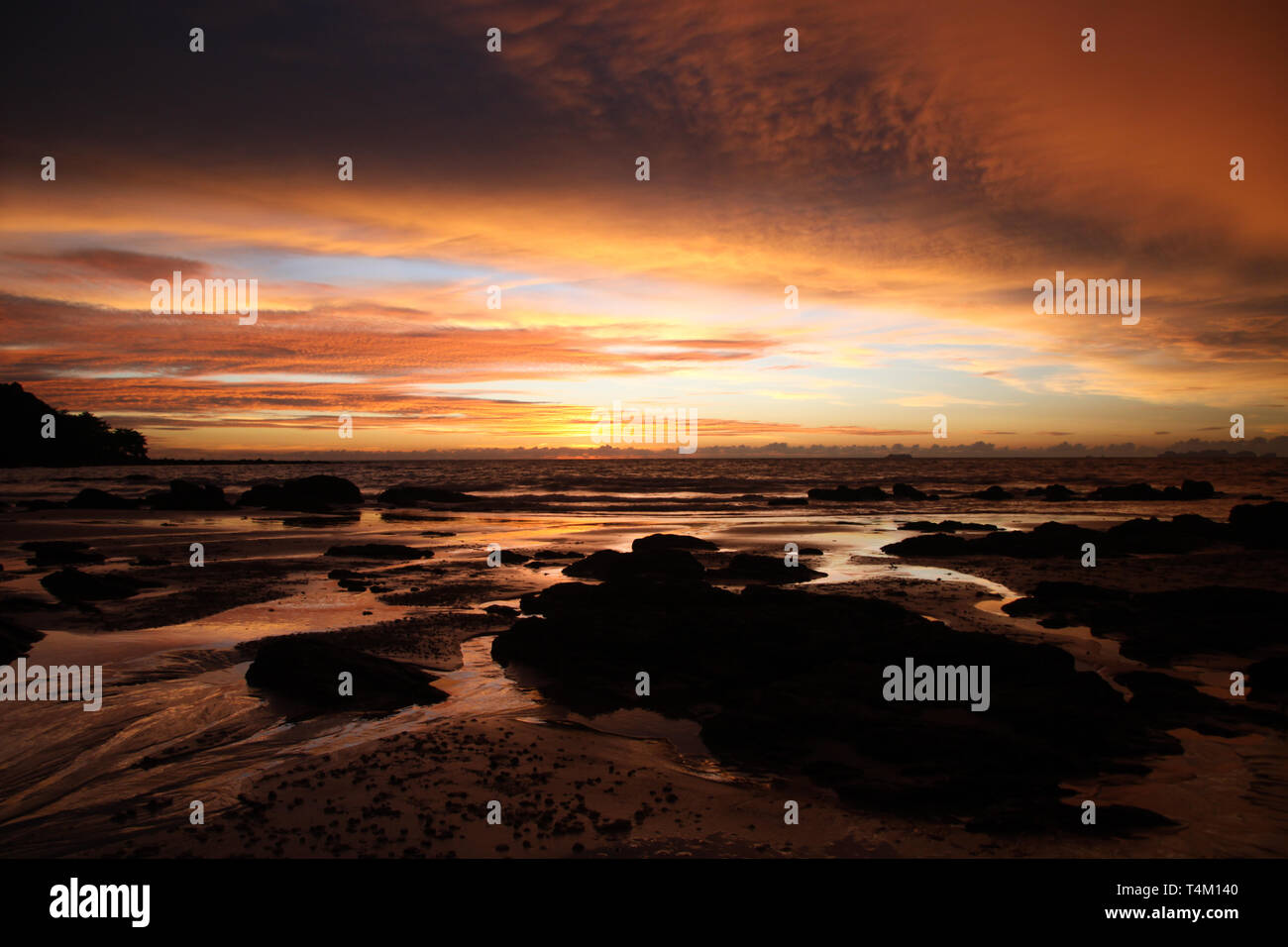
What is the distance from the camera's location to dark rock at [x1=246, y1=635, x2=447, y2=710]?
10.8m

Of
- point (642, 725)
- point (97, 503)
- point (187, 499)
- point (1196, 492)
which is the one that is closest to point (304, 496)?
point (187, 499)

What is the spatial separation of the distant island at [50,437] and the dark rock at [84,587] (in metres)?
104

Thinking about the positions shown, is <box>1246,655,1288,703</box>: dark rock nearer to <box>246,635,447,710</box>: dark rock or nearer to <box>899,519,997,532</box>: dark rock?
<box>246,635,447,710</box>: dark rock

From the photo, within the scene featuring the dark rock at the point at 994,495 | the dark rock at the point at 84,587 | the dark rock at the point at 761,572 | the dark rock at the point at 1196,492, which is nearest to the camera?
the dark rock at the point at 84,587

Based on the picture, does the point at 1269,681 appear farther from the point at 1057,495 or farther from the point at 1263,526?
the point at 1057,495

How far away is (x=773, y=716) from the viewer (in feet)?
32.6

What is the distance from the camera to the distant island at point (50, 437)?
398 ft

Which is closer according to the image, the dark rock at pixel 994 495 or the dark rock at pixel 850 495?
the dark rock at pixel 850 495

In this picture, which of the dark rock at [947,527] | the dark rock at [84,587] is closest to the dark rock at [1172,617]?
the dark rock at [947,527]

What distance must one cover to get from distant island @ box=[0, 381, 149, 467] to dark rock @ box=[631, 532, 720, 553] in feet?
357

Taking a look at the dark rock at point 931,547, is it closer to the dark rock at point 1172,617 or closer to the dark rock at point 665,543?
the dark rock at point 665,543

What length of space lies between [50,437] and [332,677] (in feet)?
474
